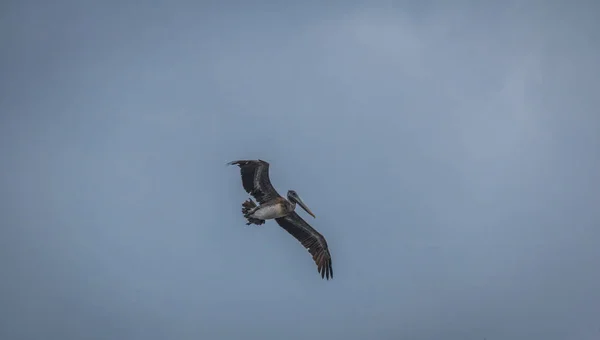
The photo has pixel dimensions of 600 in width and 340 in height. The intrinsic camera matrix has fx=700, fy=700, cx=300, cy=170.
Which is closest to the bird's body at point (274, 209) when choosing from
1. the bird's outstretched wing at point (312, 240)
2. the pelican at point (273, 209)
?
the pelican at point (273, 209)

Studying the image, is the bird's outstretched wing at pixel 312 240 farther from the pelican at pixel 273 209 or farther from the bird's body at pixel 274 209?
the bird's body at pixel 274 209

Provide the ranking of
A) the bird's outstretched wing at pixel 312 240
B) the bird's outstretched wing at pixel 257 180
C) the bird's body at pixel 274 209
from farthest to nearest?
1. the bird's outstretched wing at pixel 312 240
2. the bird's outstretched wing at pixel 257 180
3. the bird's body at pixel 274 209

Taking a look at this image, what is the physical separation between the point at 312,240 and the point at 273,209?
135 inches

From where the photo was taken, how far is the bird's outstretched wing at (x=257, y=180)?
117 ft

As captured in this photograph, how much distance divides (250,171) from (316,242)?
5.63 metres

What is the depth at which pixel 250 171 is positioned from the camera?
35.9 meters

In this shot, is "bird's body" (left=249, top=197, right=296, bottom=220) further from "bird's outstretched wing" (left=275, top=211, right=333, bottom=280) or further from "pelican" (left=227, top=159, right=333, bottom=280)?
"bird's outstretched wing" (left=275, top=211, right=333, bottom=280)

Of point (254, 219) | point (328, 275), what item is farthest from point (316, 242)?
point (254, 219)

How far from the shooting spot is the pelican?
117 feet

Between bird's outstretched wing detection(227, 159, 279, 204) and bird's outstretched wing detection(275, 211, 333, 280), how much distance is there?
1.98 meters

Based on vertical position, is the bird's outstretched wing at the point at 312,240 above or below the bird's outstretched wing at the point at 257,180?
below

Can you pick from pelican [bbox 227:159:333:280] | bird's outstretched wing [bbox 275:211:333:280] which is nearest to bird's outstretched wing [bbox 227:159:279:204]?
pelican [bbox 227:159:333:280]

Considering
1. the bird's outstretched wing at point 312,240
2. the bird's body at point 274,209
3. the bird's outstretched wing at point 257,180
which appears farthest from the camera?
the bird's outstretched wing at point 312,240

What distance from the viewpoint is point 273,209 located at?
118 feet
